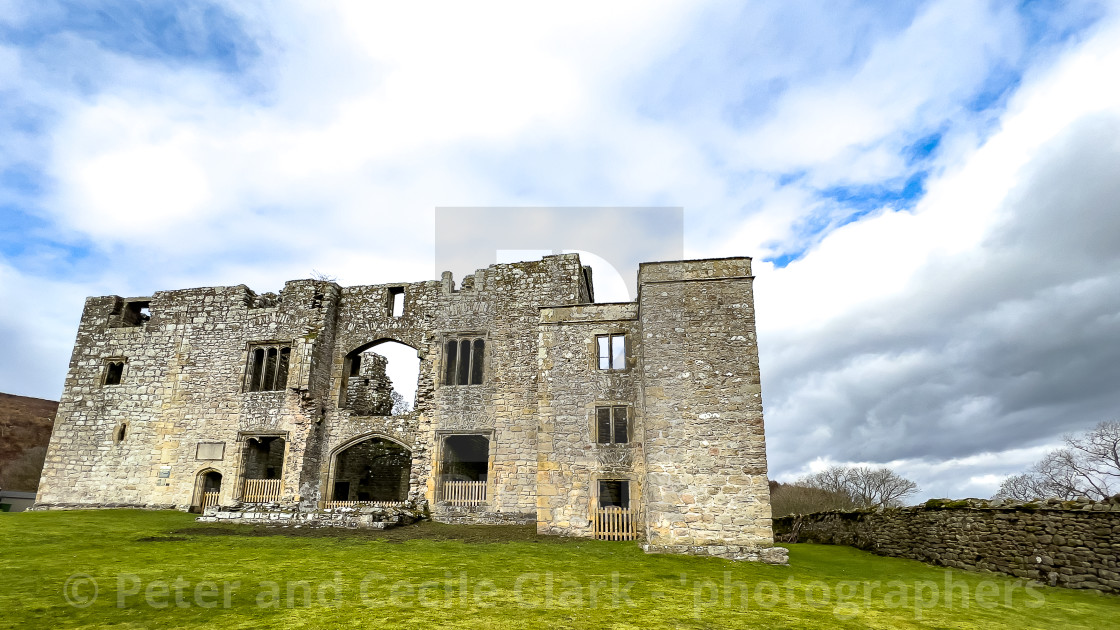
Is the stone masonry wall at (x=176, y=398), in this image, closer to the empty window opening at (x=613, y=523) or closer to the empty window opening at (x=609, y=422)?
the empty window opening at (x=609, y=422)

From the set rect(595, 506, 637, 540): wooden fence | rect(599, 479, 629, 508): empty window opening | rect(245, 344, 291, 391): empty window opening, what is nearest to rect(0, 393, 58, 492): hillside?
rect(245, 344, 291, 391): empty window opening

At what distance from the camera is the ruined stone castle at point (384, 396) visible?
59.9 feet

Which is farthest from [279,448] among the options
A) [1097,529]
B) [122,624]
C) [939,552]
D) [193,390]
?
[1097,529]

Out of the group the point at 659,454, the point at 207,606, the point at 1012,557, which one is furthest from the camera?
the point at 659,454

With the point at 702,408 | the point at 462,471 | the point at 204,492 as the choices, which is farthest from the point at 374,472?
the point at 702,408

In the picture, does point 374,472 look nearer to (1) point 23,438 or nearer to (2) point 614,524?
(2) point 614,524

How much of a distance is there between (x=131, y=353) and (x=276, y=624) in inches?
1019

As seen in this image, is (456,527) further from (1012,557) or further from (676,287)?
(1012,557)

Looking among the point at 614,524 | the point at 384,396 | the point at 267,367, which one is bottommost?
the point at 614,524

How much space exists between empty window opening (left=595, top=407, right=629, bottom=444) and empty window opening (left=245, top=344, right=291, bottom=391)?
14.8m

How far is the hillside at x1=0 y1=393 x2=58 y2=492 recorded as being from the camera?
3434 centimetres

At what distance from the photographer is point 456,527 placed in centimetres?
1998

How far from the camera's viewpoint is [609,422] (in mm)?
18734

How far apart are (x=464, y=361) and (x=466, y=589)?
1566cm
